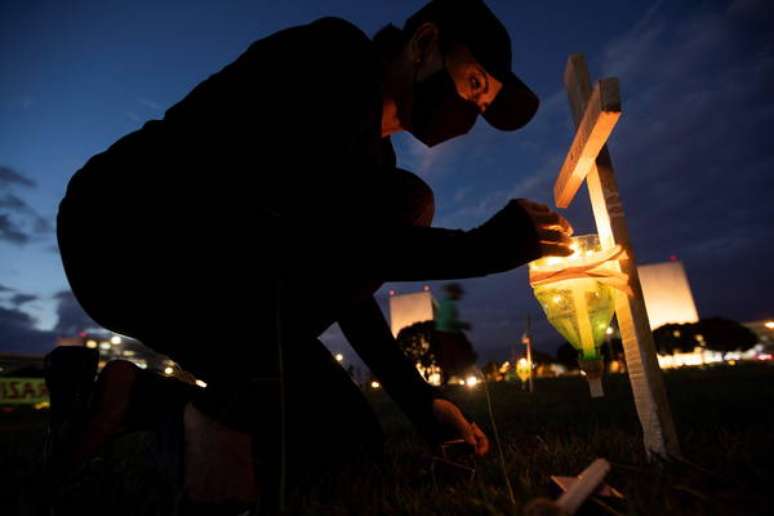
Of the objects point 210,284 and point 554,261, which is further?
point 554,261

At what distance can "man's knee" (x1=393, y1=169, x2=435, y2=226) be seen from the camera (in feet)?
6.29

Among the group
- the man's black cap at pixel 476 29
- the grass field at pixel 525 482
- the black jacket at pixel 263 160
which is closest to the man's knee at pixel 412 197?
the black jacket at pixel 263 160

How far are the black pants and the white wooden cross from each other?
3.38 ft

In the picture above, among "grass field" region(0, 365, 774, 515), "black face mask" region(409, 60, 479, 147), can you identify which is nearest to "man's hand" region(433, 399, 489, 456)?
"grass field" region(0, 365, 774, 515)

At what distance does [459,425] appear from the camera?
1801mm

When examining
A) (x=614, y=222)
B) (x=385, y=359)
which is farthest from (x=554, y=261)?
(x=385, y=359)

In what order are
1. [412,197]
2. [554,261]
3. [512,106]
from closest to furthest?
[554,261], [512,106], [412,197]

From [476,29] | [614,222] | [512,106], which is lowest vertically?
[614,222]

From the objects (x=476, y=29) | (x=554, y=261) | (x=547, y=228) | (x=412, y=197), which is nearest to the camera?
(x=547, y=228)

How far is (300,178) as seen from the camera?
143 centimetres

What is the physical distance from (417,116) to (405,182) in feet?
1.24

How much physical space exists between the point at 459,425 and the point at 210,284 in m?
1.23

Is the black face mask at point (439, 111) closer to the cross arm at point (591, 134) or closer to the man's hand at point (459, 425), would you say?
the cross arm at point (591, 134)

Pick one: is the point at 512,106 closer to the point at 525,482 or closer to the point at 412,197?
the point at 412,197
